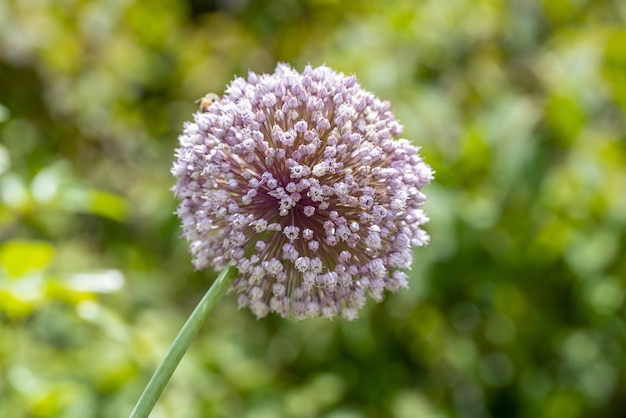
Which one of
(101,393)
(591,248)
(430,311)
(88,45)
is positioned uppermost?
(88,45)

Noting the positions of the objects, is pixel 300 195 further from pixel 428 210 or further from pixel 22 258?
pixel 428 210

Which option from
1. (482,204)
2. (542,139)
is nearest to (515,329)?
(482,204)

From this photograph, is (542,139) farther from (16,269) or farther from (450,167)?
(16,269)

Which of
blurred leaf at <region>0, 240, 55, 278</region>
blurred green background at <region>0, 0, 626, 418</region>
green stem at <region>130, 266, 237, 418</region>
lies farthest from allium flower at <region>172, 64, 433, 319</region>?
blurred green background at <region>0, 0, 626, 418</region>

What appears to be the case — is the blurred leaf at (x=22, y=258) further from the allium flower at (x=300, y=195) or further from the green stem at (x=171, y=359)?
the green stem at (x=171, y=359)

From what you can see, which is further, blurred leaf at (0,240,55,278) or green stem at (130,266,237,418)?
blurred leaf at (0,240,55,278)

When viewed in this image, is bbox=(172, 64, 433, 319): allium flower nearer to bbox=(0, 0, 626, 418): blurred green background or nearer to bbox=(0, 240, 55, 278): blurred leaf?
bbox=(0, 240, 55, 278): blurred leaf

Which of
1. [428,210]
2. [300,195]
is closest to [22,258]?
[300,195]
